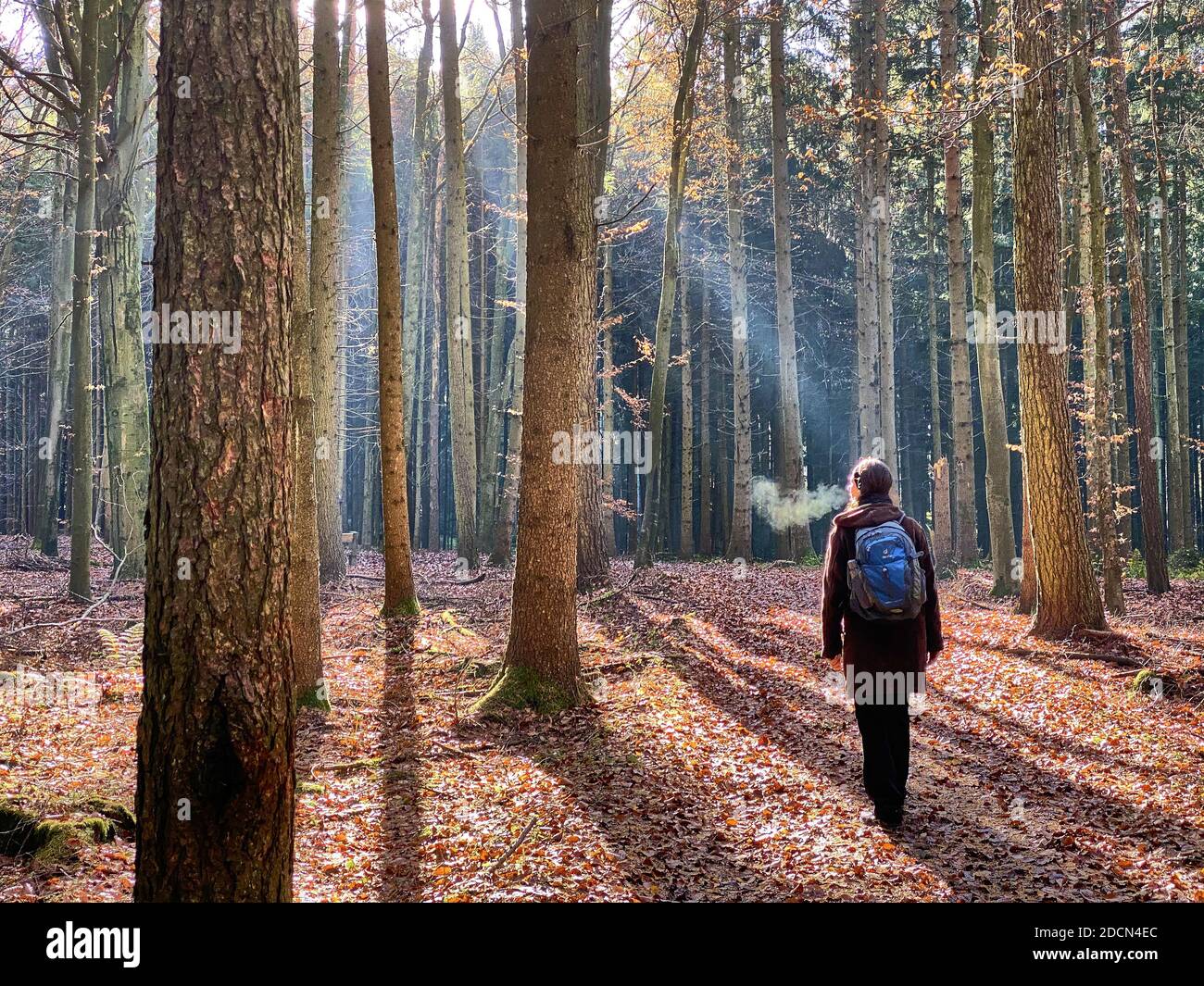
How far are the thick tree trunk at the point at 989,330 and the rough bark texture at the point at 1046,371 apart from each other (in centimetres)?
271

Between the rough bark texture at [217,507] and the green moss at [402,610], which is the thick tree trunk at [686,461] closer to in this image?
the green moss at [402,610]

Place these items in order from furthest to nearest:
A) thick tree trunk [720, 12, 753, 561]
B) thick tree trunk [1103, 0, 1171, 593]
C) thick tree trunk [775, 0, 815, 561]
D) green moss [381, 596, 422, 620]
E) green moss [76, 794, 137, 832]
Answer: thick tree trunk [775, 0, 815, 561] → thick tree trunk [720, 12, 753, 561] → thick tree trunk [1103, 0, 1171, 593] → green moss [381, 596, 422, 620] → green moss [76, 794, 137, 832]

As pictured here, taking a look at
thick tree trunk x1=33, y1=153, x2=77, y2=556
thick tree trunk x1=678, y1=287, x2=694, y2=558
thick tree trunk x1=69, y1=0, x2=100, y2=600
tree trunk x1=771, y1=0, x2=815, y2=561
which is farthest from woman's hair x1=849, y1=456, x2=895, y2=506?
thick tree trunk x1=33, y1=153, x2=77, y2=556

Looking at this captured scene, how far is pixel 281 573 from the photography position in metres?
3.46

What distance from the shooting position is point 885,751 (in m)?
5.50

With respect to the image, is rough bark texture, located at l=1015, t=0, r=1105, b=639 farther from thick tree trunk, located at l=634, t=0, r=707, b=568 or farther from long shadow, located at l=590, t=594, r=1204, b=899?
thick tree trunk, located at l=634, t=0, r=707, b=568

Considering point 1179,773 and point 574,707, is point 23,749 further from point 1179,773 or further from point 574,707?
point 1179,773

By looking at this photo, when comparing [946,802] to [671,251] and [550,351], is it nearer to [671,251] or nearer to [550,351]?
[550,351]

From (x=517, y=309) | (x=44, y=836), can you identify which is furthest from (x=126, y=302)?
(x=44, y=836)

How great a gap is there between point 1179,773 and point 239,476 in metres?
6.20

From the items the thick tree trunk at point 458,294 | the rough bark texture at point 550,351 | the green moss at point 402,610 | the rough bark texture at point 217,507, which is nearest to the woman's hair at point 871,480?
the rough bark texture at point 550,351

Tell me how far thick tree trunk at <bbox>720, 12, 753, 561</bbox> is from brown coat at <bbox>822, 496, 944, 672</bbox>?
14567mm

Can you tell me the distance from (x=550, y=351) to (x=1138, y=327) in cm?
1122

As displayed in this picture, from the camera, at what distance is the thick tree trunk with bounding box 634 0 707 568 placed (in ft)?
46.5
